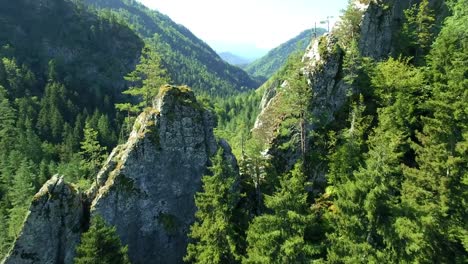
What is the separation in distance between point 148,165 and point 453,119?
3316 centimetres

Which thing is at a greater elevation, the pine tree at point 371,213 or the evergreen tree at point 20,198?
the pine tree at point 371,213

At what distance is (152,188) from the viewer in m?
41.6

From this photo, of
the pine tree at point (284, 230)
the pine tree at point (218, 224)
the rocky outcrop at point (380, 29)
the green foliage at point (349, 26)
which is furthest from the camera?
the rocky outcrop at point (380, 29)

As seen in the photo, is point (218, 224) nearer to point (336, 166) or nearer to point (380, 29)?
point (336, 166)

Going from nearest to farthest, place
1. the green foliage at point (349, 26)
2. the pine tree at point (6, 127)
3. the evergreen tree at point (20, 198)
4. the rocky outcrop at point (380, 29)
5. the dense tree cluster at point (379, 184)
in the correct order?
the dense tree cluster at point (379, 184), the green foliage at point (349, 26), the rocky outcrop at point (380, 29), the evergreen tree at point (20, 198), the pine tree at point (6, 127)

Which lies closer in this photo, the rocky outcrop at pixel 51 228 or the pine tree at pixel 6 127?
the rocky outcrop at pixel 51 228

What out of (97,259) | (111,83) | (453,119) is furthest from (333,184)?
(111,83)

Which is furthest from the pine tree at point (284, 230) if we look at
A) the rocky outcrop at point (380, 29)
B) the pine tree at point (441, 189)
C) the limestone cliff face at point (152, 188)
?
the rocky outcrop at point (380, 29)

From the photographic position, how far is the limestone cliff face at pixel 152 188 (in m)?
38.6

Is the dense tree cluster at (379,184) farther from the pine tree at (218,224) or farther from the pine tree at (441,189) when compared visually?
the pine tree at (218,224)

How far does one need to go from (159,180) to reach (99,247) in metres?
11.5

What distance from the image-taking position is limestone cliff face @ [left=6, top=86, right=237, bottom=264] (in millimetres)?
38625

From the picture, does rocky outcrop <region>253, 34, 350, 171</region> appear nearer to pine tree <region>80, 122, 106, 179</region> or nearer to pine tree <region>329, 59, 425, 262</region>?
pine tree <region>329, 59, 425, 262</region>

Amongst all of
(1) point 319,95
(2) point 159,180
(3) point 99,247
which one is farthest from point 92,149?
(1) point 319,95
